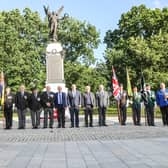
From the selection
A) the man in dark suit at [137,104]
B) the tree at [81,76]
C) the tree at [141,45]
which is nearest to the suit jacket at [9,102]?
the man in dark suit at [137,104]

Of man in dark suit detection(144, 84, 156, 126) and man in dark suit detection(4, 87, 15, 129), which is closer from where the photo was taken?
man in dark suit detection(4, 87, 15, 129)

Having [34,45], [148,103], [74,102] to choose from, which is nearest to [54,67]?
[74,102]

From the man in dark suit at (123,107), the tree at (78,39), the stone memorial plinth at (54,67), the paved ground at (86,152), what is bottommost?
the paved ground at (86,152)

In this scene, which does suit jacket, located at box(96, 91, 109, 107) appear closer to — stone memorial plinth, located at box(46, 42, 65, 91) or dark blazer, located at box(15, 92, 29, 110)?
dark blazer, located at box(15, 92, 29, 110)

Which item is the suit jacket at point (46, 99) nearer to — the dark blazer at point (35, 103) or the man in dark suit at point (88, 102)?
the dark blazer at point (35, 103)

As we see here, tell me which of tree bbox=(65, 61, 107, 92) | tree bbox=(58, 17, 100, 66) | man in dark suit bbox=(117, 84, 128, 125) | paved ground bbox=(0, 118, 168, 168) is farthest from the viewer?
tree bbox=(58, 17, 100, 66)

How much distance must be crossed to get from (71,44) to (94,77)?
6643 millimetres

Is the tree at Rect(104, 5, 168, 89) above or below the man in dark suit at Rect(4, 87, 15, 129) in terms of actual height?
above

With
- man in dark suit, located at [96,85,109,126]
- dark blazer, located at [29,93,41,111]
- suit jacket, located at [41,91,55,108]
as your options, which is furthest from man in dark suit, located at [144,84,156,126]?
dark blazer, located at [29,93,41,111]

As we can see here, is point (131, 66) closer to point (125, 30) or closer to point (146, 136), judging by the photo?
point (125, 30)

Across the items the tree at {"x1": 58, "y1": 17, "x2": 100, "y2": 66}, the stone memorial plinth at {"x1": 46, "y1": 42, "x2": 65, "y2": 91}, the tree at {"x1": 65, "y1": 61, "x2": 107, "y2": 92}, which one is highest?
the tree at {"x1": 58, "y1": 17, "x2": 100, "y2": 66}

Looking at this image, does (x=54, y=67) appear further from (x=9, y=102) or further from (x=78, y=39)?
(x=78, y=39)

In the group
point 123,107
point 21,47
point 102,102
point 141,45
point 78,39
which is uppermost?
point 78,39

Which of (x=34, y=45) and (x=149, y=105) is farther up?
(x=34, y=45)
